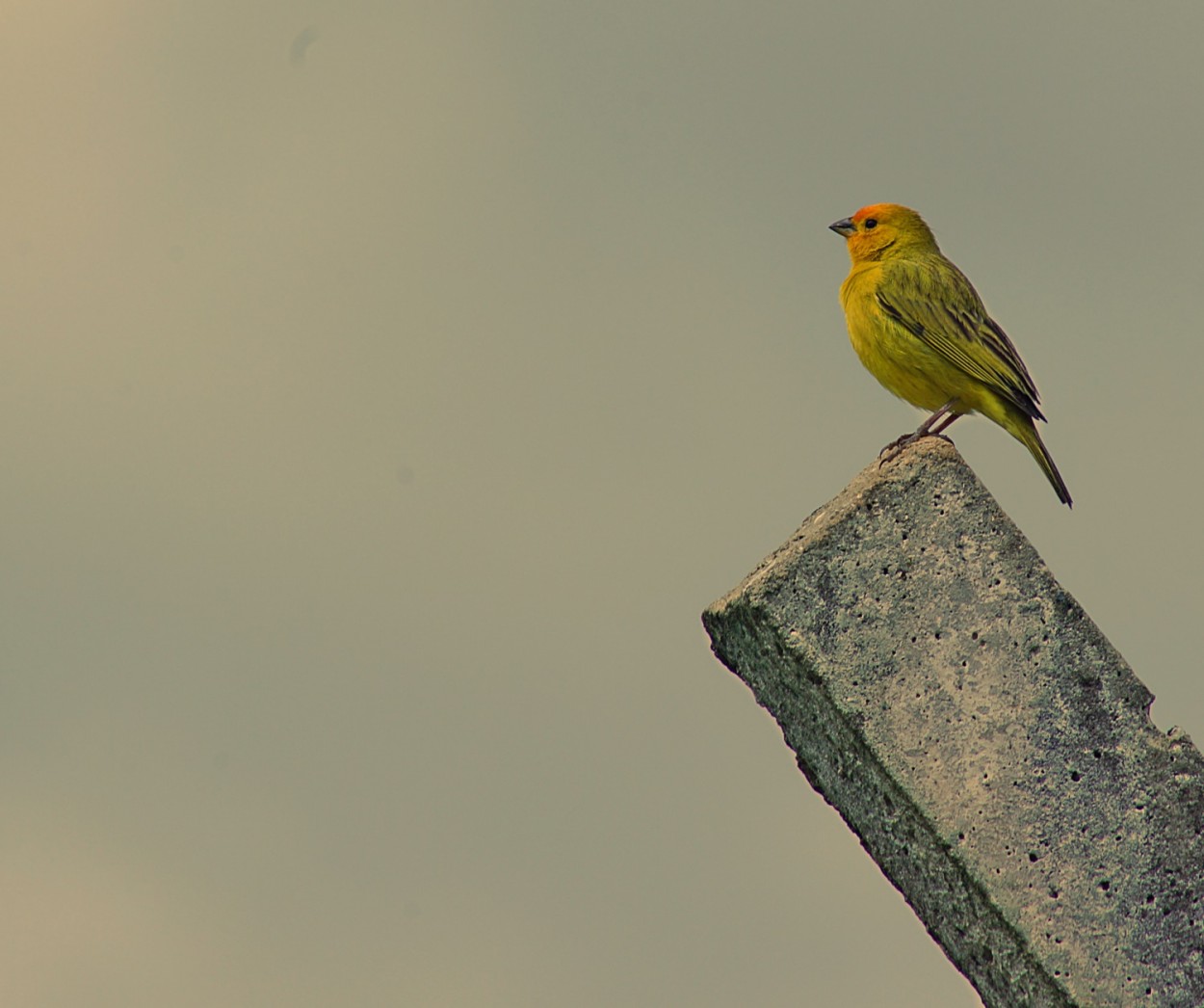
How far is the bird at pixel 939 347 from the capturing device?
673cm

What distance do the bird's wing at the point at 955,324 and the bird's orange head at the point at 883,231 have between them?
0.72 m

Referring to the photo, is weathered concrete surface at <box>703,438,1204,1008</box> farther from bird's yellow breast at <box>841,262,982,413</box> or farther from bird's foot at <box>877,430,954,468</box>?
bird's yellow breast at <box>841,262,982,413</box>

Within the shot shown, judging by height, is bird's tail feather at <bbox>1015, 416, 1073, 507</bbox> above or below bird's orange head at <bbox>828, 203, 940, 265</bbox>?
below

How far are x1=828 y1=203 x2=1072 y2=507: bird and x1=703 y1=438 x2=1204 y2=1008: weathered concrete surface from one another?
171cm

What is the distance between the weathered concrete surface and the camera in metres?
4.25

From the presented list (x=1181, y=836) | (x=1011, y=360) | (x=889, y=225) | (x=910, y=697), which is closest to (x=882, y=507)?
(x=910, y=697)

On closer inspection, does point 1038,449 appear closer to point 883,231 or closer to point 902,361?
point 902,361

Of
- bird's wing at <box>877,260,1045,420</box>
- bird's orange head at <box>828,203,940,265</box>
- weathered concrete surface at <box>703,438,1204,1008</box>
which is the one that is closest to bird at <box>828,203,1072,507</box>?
bird's wing at <box>877,260,1045,420</box>

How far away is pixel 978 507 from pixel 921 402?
2413 millimetres

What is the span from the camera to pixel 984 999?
457 centimetres

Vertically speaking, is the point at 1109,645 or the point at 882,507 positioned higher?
the point at 882,507

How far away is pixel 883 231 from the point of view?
837 cm

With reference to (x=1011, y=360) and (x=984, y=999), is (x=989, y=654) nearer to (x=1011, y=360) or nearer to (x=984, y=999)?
(x=984, y=999)

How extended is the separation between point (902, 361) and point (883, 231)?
1.67 m
